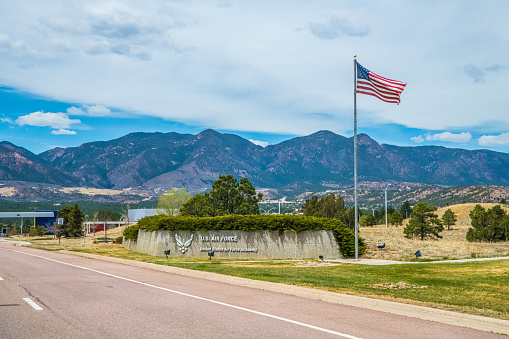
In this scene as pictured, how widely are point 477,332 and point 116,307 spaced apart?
7927 millimetres

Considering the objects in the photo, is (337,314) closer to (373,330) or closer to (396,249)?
(373,330)

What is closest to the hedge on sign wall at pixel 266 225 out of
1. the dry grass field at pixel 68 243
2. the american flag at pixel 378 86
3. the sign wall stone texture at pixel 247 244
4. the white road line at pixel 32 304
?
the sign wall stone texture at pixel 247 244

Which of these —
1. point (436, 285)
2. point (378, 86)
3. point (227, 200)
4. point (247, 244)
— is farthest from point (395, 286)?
point (227, 200)

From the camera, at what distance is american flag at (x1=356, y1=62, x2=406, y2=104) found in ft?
88.5

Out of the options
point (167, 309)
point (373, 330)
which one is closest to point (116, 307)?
point (167, 309)

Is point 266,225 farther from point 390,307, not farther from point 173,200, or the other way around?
point 173,200

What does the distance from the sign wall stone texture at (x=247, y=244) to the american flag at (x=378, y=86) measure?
1270 cm

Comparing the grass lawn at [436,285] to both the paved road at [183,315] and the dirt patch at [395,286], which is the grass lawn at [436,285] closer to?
the dirt patch at [395,286]

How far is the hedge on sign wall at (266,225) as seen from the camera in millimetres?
36219

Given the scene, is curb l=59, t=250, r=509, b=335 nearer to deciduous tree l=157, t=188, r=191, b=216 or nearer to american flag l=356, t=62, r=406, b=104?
american flag l=356, t=62, r=406, b=104

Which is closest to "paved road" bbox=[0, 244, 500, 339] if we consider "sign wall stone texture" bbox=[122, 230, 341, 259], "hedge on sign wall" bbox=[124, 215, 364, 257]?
"sign wall stone texture" bbox=[122, 230, 341, 259]

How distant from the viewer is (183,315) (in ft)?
33.5

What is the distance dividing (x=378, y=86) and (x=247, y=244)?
16404mm

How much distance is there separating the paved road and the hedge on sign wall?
70.2 feet
